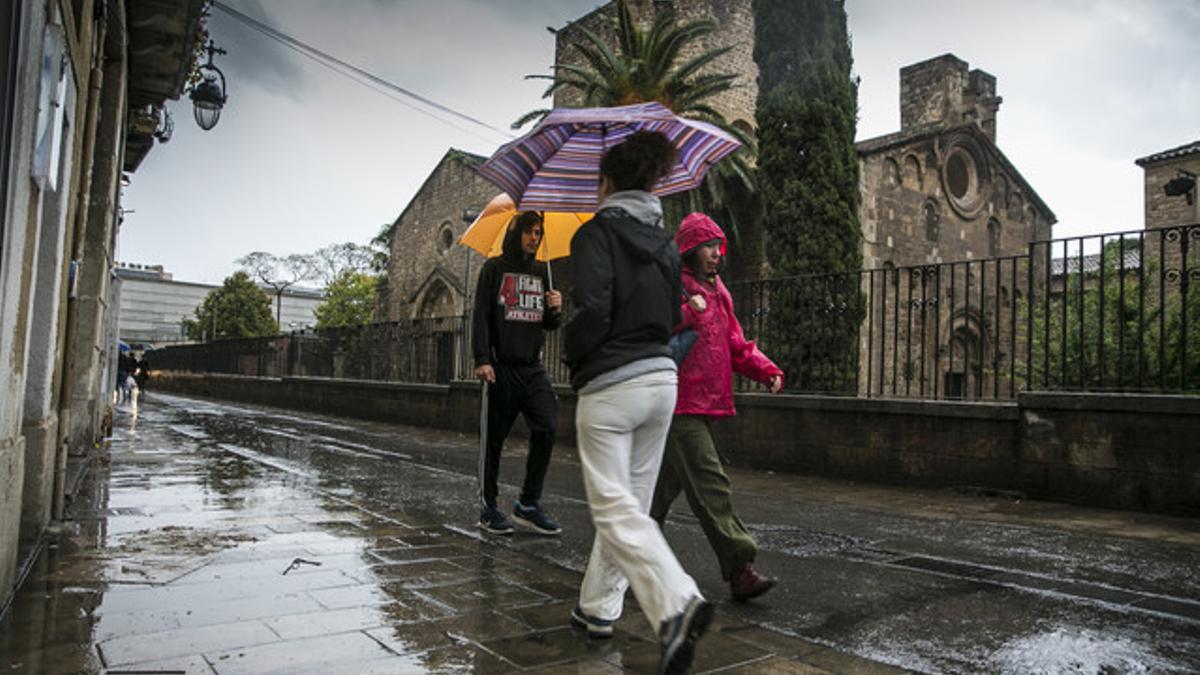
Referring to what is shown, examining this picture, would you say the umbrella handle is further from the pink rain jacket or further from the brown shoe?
the brown shoe

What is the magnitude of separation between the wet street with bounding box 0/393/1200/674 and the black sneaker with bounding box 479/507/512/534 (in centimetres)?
10

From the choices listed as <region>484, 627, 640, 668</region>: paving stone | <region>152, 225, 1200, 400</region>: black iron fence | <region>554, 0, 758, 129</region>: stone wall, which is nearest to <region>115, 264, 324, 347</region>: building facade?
<region>554, 0, 758, 129</region>: stone wall

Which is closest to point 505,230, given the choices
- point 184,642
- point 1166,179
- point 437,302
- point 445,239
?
point 184,642

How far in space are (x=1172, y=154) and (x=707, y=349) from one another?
37.0m

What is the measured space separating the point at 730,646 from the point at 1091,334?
7.15 meters

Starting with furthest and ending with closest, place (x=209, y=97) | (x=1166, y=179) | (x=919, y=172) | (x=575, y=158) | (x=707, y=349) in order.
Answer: (x=1166, y=179) → (x=919, y=172) → (x=209, y=97) → (x=575, y=158) → (x=707, y=349)

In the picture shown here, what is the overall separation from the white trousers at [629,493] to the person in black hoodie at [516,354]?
2165 millimetres

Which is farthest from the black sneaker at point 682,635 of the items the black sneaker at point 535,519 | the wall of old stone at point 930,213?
the wall of old stone at point 930,213

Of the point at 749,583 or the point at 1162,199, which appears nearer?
the point at 749,583

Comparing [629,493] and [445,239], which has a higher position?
[445,239]

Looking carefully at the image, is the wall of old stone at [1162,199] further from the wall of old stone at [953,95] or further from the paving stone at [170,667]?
the paving stone at [170,667]

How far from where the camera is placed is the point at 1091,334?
8.56 metres

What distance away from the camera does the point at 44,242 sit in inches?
183

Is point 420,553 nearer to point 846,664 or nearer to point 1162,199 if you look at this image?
point 846,664
